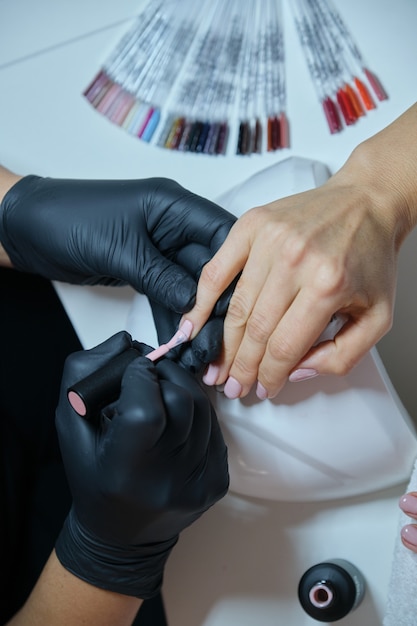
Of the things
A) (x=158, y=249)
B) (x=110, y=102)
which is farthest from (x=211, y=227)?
(x=110, y=102)

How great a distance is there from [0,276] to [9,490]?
1.08 feet

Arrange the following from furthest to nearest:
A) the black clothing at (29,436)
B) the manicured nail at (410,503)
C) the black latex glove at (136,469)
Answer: the black clothing at (29,436) → the manicured nail at (410,503) → the black latex glove at (136,469)

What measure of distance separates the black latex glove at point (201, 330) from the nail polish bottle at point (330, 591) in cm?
31

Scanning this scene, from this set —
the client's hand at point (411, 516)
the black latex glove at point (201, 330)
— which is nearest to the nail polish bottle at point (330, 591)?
the client's hand at point (411, 516)

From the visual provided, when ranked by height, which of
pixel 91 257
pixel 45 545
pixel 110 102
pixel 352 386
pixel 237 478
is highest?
pixel 110 102

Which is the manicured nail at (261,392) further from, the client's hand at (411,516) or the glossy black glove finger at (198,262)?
the client's hand at (411,516)

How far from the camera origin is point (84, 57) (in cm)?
95

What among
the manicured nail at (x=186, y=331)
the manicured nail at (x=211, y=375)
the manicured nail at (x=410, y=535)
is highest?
the manicured nail at (x=186, y=331)

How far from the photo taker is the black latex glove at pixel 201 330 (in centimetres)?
67

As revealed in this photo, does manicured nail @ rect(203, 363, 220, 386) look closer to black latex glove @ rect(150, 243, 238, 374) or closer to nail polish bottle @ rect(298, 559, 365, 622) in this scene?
black latex glove @ rect(150, 243, 238, 374)

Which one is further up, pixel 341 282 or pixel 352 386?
pixel 341 282

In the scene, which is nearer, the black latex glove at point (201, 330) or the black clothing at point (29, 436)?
the black latex glove at point (201, 330)

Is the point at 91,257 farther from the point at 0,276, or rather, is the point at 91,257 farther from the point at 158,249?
the point at 0,276

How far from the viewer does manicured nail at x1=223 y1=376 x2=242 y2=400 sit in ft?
2.25
